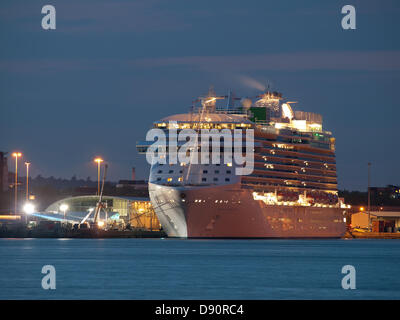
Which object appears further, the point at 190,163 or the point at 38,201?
the point at 38,201

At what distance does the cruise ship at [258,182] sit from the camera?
88.1m

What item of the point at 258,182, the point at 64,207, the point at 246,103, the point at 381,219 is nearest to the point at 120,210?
the point at 64,207

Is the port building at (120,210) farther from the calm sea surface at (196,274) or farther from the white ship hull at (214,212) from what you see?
the calm sea surface at (196,274)

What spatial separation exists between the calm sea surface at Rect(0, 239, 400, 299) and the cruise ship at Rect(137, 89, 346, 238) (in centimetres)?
644

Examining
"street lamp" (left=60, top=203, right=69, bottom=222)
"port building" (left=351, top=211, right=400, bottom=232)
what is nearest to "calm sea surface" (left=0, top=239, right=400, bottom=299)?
"street lamp" (left=60, top=203, right=69, bottom=222)

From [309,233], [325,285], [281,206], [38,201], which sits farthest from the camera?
[38,201]

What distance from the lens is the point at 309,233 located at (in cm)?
10325

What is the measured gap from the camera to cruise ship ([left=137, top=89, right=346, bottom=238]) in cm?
8812

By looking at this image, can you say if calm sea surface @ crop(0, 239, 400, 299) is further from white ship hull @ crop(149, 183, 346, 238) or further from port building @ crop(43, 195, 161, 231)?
port building @ crop(43, 195, 161, 231)

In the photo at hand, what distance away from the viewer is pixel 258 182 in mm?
92938

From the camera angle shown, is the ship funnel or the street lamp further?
the street lamp

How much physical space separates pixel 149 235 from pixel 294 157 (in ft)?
73.6
